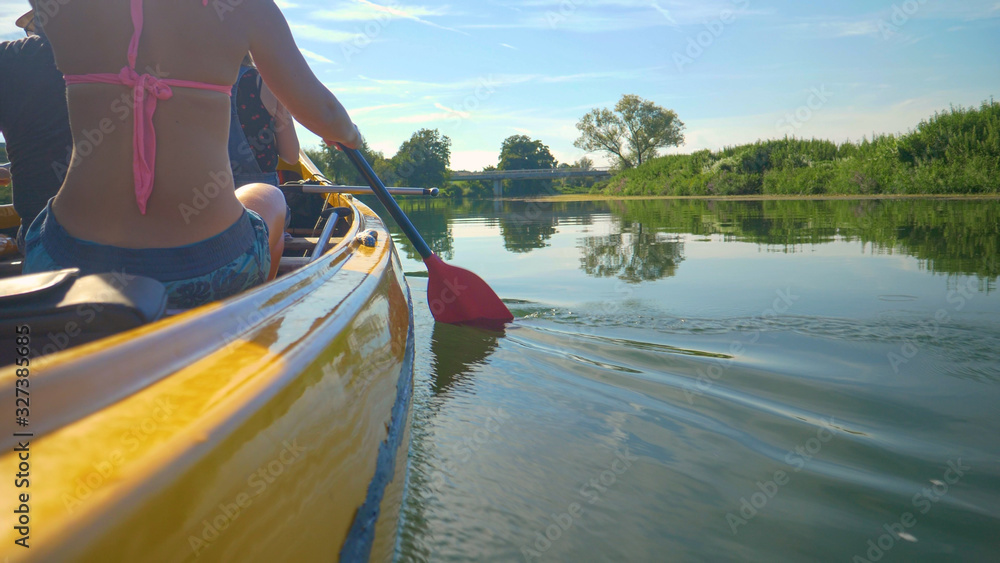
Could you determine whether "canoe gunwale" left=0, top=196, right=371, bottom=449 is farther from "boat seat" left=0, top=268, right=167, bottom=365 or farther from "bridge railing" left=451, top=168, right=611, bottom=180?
"bridge railing" left=451, top=168, right=611, bottom=180

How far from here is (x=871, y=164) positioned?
16953mm

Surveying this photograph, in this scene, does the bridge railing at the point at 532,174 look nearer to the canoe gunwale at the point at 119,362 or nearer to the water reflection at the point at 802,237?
the water reflection at the point at 802,237

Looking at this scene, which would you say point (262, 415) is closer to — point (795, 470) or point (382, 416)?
point (382, 416)

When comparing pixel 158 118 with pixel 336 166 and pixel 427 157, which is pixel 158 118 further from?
pixel 427 157

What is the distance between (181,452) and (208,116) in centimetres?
99

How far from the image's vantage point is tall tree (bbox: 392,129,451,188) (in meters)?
39.1

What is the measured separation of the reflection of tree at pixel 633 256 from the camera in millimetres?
5484

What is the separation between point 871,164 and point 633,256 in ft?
44.9

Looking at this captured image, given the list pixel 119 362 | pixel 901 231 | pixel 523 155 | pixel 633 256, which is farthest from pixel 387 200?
pixel 523 155

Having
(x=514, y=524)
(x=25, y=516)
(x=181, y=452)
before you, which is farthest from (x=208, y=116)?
(x=514, y=524)

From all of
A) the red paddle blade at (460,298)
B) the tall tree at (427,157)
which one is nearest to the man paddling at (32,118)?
the red paddle blade at (460,298)

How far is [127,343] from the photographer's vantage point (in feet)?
2.52

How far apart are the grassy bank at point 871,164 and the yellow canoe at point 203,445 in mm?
16906

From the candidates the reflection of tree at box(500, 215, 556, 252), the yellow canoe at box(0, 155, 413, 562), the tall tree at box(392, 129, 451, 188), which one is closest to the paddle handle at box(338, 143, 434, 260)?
the yellow canoe at box(0, 155, 413, 562)
